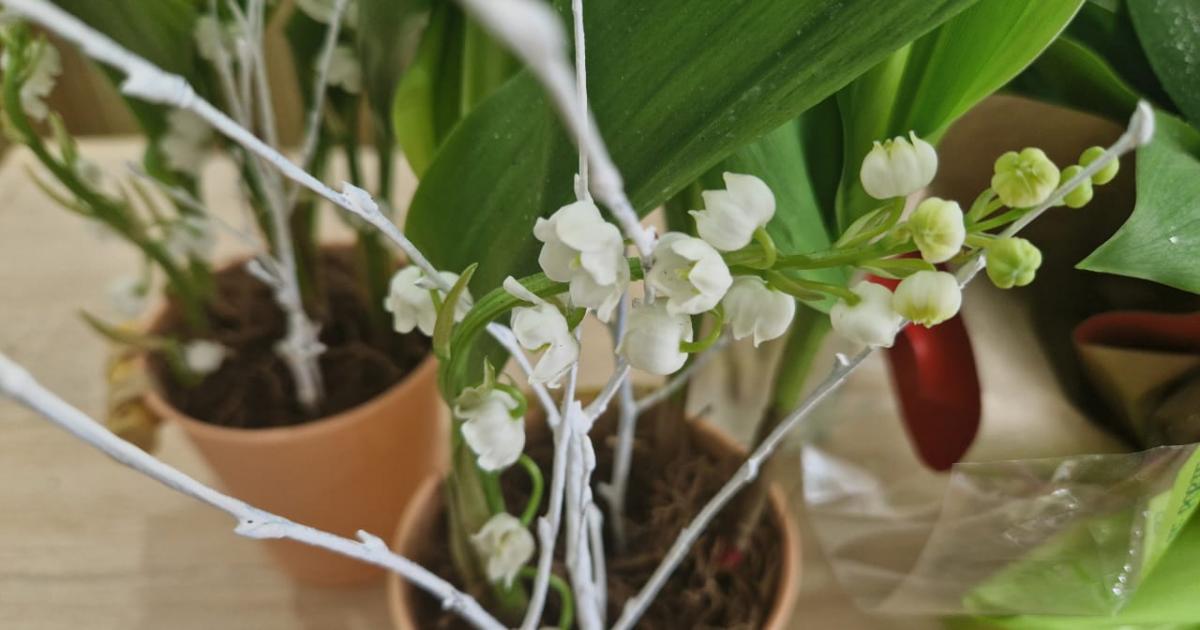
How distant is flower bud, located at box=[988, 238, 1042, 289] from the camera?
0.16 m

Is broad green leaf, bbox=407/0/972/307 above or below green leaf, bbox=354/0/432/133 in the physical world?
below

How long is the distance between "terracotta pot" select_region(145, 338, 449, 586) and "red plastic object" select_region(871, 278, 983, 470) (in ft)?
0.68

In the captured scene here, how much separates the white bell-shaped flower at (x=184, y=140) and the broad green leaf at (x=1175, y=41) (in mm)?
341

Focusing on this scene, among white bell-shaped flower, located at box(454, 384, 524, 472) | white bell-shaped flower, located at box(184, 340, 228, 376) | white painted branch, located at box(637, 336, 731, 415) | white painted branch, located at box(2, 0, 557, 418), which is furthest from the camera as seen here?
white bell-shaped flower, located at box(184, 340, 228, 376)

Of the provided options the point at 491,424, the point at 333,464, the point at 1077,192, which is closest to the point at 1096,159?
the point at 1077,192

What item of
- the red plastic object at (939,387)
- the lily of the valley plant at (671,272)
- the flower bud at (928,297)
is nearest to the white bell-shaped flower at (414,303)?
the lily of the valley plant at (671,272)

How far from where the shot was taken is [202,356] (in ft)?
1.40

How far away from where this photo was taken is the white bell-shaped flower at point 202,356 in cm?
43

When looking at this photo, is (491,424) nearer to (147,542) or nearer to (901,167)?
(901,167)

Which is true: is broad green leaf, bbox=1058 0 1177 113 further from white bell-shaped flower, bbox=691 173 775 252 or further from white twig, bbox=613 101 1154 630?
white bell-shaped flower, bbox=691 173 775 252

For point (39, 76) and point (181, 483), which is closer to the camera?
point (181, 483)

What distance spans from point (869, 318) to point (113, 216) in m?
0.33

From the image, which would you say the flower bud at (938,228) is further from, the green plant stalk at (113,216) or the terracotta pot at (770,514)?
the green plant stalk at (113,216)

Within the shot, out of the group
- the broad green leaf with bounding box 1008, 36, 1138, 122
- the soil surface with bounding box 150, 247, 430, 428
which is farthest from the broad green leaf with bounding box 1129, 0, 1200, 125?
the soil surface with bounding box 150, 247, 430, 428
